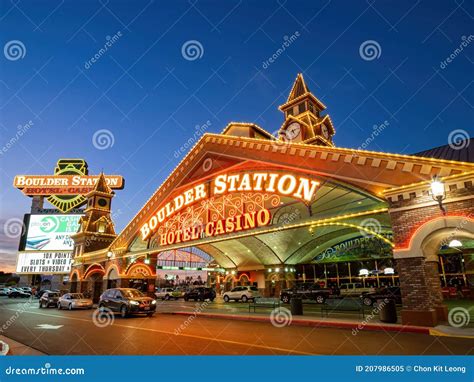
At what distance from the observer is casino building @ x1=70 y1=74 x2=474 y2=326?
1213 centimetres

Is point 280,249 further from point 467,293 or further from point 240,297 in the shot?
point 467,293

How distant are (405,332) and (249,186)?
1017cm

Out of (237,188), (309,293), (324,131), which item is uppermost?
(324,131)

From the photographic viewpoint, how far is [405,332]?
456 inches

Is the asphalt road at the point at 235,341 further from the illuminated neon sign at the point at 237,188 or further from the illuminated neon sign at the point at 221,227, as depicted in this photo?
the illuminated neon sign at the point at 237,188

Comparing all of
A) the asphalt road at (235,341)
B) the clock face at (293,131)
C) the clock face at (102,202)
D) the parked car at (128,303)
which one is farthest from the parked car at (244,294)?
the asphalt road at (235,341)

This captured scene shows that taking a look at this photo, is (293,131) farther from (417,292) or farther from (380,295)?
(417,292)

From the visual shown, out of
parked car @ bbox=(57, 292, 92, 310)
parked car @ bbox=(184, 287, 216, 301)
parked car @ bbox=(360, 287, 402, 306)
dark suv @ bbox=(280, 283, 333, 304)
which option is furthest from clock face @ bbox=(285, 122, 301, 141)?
parked car @ bbox=(57, 292, 92, 310)

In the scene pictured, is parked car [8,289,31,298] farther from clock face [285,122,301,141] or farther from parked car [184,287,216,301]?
clock face [285,122,301,141]

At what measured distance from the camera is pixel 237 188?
1942 centimetres

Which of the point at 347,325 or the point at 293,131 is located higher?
the point at 293,131

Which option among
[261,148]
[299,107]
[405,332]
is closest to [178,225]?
[261,148]

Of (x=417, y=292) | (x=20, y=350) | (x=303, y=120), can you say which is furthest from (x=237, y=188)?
(x=303, y=120)

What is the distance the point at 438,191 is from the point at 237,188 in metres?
10.6
